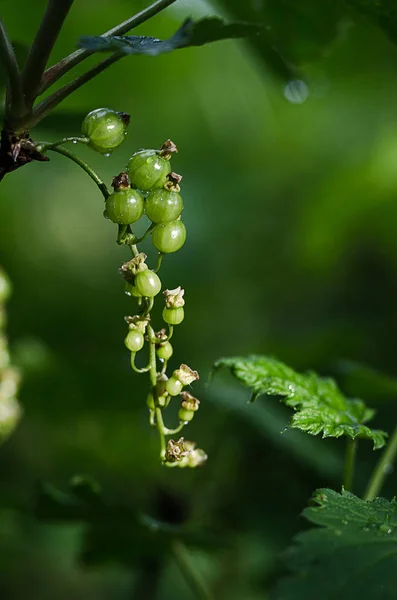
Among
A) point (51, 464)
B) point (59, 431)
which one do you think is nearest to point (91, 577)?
point (51, 464)

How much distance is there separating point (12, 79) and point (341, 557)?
24.3 inches

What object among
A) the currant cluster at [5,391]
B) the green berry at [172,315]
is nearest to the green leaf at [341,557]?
the green berry at [172,315]

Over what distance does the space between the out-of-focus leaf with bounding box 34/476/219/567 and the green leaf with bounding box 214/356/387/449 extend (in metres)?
0.39

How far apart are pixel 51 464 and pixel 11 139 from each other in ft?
5.60

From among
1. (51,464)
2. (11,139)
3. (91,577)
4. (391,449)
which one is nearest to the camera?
(11,139)

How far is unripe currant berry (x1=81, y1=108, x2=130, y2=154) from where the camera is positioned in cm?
83

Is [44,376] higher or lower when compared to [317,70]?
lower

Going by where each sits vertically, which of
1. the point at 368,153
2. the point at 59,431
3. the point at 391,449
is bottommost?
the point at 59,431

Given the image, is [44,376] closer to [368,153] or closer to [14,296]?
[14,296]

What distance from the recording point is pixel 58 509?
4.48 ft

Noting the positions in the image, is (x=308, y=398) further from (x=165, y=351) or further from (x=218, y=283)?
(x=218, y=283)

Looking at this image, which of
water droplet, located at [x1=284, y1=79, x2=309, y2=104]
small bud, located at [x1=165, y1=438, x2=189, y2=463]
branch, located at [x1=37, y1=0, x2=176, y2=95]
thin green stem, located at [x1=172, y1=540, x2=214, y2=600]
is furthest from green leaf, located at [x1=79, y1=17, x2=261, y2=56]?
thin green stem, located at [x1=172, y1=540, x2=214, y2=600]

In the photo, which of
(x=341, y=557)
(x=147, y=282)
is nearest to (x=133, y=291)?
(x=147, y=282)

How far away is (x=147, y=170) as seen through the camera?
0.83 m
